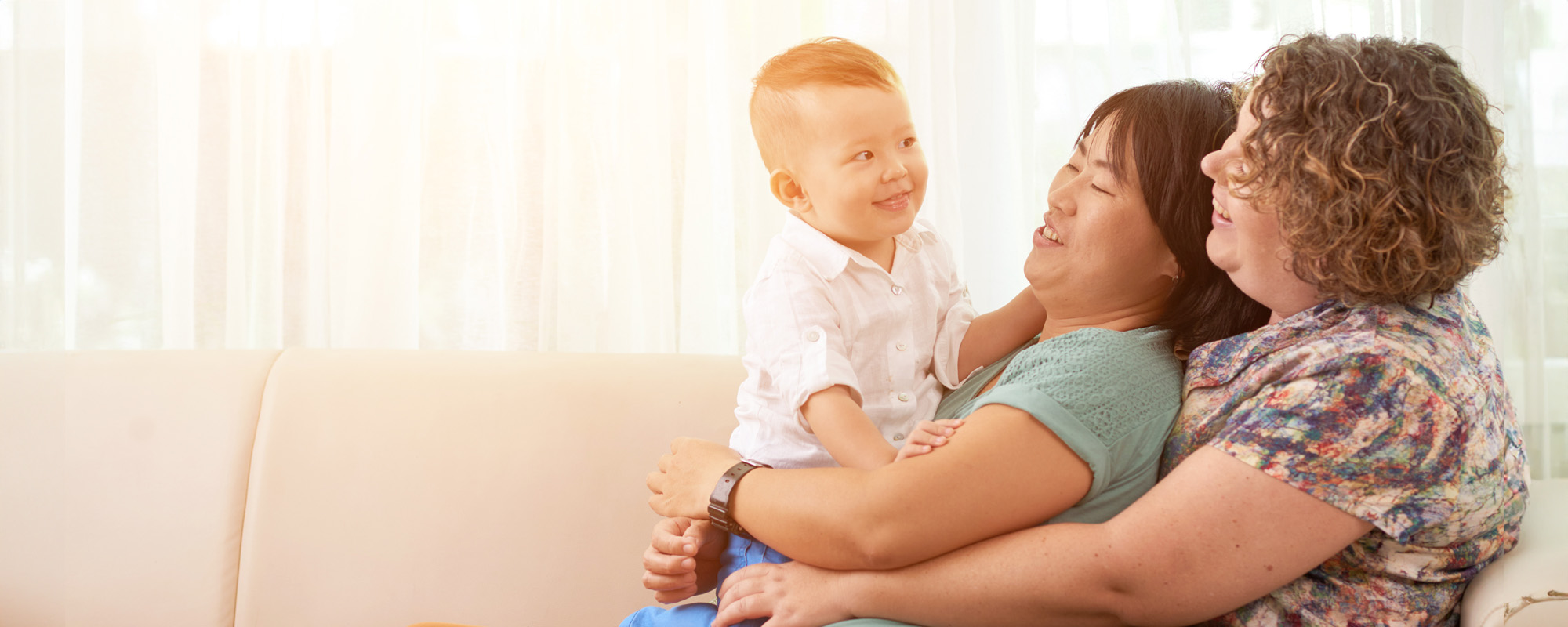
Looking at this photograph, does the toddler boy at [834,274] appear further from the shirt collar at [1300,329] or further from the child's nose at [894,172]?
the shirt collar at [1300,329]

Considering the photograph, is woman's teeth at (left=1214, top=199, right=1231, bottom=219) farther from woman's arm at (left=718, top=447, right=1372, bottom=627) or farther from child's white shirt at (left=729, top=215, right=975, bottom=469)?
child's white shirt at (left=729, top=215, right=975, bottom=469)

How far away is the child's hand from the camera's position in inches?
43.3

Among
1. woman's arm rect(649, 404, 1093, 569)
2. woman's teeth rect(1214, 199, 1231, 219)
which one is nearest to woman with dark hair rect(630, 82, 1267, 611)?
woman's arm rect(649, 404, 1093, 569)

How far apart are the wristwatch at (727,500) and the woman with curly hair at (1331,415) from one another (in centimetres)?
25

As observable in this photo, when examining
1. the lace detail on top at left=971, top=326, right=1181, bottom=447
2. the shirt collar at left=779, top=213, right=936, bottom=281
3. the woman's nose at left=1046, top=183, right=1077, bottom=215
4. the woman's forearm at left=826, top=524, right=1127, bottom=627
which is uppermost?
the woman's nose at left=1046, top=183, right=1077, bottom=215

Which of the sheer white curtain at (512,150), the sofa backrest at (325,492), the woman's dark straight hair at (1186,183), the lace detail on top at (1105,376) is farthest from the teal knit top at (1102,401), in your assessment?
the sheer white curtain at (512,150)

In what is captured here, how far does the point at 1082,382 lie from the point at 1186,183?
0.34 metres

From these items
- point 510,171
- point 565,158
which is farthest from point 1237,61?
point 510,171

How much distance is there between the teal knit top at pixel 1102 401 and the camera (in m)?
1.06

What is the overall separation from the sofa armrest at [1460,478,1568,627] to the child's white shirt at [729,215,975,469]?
692mm

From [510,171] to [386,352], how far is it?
57 cm

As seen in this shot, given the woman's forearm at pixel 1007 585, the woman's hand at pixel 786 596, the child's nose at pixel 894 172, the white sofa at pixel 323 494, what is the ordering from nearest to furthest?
the woman's forearm at pixel 1007 585, the woman's hand at pixel 786 596, the child's nose at pixel 894 172, the white sofa at pixel 323 494

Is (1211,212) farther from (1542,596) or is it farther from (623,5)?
(623,5)

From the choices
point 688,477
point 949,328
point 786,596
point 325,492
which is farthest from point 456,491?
point 949,328
